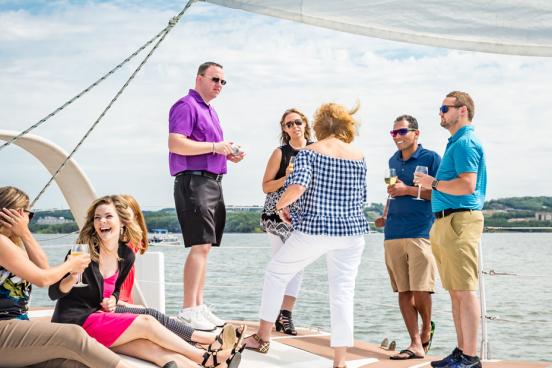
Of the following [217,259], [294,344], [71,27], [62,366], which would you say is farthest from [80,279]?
[71,27]

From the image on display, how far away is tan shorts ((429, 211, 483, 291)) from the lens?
3516mm

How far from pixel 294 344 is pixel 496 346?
17.7m

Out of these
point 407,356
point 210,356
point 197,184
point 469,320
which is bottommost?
point 407,356

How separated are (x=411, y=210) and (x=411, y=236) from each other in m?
0.13

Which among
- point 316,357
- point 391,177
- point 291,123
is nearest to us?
point 316,357

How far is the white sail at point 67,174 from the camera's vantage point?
4.37m

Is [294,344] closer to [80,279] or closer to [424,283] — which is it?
[424,283]

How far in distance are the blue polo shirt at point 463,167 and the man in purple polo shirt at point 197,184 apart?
98 cm

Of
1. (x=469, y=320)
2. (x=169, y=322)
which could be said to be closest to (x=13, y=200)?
(x=169, y=322)

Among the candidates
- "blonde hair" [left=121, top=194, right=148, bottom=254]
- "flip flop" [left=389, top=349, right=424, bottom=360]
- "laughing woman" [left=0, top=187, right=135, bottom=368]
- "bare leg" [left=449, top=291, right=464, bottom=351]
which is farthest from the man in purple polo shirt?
"bare leg" [left=449, top=291, right=464, bottom=351]

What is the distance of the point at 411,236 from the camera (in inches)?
160

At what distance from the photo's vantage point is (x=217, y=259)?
44844 millimetres

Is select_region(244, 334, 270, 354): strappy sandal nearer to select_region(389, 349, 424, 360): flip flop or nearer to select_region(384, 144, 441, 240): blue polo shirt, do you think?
select_region(389, 349, 424, 360): flip flop

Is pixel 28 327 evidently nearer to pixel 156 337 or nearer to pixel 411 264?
pixel 156 337
